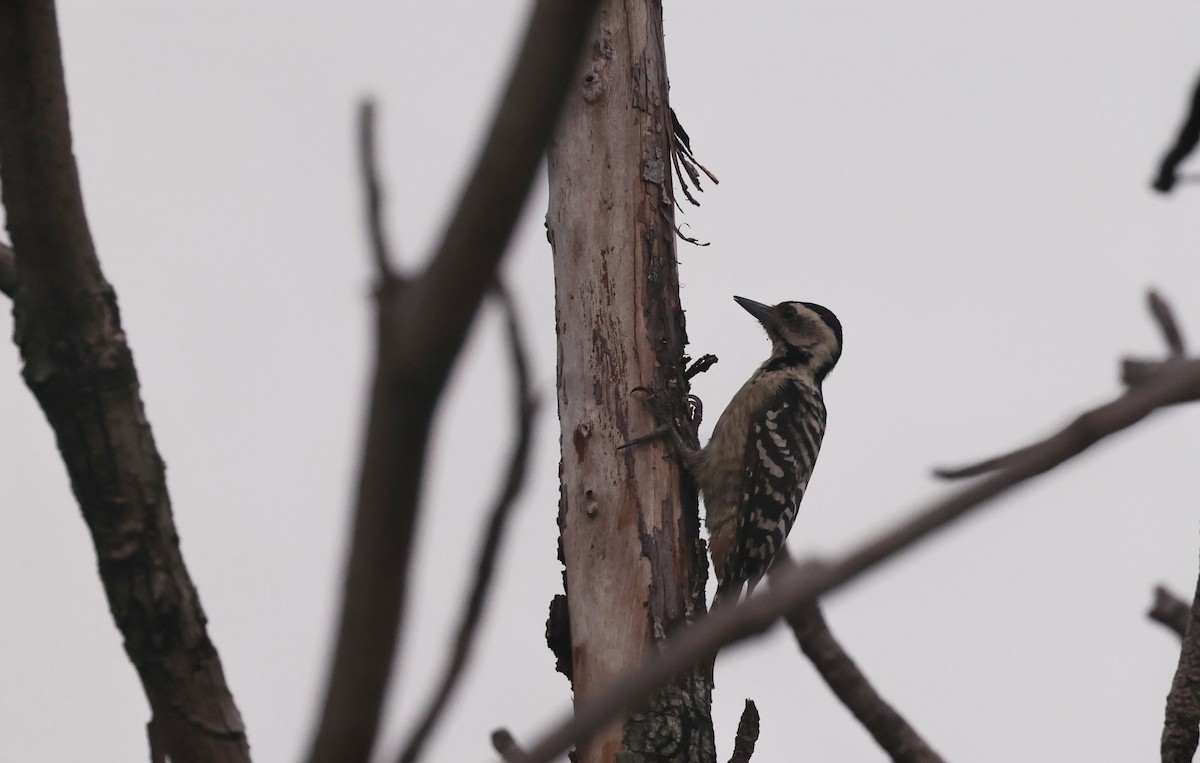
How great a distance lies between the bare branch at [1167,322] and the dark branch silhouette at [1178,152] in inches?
15.1

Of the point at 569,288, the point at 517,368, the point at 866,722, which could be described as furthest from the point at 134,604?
the point at 569,288

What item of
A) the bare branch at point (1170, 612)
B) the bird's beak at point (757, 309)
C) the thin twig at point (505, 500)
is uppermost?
the bird's beak at point (757, 309)

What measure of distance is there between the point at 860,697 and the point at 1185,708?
0.99 m

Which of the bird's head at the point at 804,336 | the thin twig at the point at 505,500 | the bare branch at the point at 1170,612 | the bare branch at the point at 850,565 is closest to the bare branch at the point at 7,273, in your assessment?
the thin twig at the point at 505,500

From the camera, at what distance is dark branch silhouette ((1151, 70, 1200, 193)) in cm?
153

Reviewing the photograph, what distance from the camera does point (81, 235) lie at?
1.56 m

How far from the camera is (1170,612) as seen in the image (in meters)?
2.06

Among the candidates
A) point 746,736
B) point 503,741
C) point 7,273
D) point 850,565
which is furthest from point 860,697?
point 746,736

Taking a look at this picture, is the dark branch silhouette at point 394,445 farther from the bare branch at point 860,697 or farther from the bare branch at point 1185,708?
the bare branch at point 1185,708

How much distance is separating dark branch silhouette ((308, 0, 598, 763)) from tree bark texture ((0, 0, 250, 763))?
0.77m

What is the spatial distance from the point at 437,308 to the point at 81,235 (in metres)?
0.85

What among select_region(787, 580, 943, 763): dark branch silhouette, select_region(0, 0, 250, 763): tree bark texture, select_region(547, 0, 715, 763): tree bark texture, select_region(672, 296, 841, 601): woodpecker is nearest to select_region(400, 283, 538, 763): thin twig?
select_region(787, 580, 943, 763): dark branch silhouette

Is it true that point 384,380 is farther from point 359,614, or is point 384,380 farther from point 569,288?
point 569,288

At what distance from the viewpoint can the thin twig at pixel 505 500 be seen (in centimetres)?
111
